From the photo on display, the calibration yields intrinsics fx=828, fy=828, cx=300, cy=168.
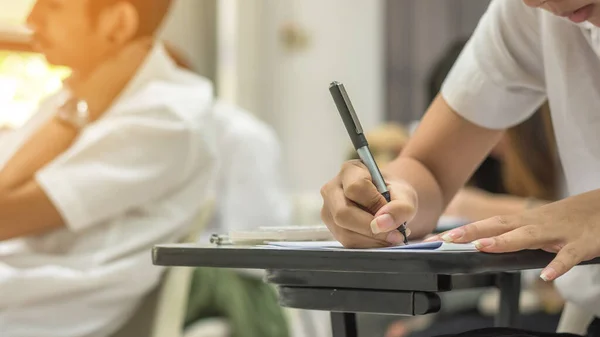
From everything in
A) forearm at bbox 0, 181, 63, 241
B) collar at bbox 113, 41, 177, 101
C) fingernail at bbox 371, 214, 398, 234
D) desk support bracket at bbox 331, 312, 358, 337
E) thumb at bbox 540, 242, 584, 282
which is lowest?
forearm at bbox 0, 181, 63, 241

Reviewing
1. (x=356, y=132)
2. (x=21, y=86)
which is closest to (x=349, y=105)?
(x=356, y=132)

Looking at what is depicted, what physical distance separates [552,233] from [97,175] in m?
0.70

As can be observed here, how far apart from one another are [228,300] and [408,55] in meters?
2.12

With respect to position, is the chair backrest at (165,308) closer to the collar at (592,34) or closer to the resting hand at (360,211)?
the resting hand at (360,211)

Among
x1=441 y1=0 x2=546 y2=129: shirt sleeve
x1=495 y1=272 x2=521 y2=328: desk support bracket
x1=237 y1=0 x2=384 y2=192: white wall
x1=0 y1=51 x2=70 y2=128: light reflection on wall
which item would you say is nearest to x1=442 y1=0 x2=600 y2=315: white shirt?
x1=441 y1=0 x2=546 y2=129: shirt sleeve

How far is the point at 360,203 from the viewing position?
70cm

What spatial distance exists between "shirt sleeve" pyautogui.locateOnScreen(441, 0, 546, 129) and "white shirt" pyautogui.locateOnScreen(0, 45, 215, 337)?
0.44 meters

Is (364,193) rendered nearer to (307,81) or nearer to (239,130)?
(239,130)

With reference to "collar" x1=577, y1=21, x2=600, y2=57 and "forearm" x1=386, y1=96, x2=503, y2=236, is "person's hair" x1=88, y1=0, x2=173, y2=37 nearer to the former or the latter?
"forearm" x1=386, y1=96, x2=503, y2=236

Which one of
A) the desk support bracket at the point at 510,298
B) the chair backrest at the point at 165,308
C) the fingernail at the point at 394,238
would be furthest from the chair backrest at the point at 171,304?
the fingernail at the point at 394,238

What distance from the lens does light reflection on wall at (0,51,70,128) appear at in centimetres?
129

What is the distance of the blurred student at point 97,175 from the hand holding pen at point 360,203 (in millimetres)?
504

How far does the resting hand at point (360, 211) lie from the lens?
0.67m

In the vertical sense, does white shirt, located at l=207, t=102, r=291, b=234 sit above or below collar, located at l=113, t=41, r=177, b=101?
below
